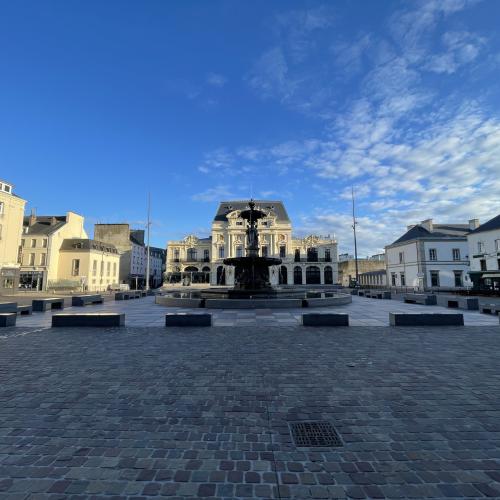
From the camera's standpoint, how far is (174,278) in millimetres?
73625

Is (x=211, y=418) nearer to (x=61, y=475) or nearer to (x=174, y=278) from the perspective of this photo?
(x=61, y=475)

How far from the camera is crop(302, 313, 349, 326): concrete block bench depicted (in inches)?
452

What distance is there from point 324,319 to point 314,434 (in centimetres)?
820

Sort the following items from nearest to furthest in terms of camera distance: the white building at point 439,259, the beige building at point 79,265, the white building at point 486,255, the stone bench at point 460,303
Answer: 1. the stone bench at point 460,303
2. the white building at point 486,255
3. the white building at point 439,259
4. the beige building at point 79,265

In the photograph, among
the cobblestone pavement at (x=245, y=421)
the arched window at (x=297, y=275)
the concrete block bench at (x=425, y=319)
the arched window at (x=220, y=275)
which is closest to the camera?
the cobblestone pavement at (x=245, y=421)

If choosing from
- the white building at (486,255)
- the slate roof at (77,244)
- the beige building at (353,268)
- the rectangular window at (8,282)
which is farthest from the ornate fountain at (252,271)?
the beige building at (353,268)

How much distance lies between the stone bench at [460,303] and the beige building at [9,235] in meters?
48.9

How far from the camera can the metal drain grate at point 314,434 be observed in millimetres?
3533

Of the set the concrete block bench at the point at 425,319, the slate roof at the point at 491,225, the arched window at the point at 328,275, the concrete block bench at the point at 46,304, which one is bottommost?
the concrete block bench at the point at 425,319

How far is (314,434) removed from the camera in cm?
372

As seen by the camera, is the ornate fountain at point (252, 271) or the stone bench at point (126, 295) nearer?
the ornate fountain at point (252, 271)

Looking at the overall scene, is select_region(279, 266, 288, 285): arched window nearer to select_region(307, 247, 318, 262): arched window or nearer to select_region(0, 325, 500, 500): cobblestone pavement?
select_region(307, 247, 318, 262): arched window

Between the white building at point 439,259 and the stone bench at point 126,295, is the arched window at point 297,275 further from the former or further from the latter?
the stone bench at point 126,295

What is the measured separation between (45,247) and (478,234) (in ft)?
223
